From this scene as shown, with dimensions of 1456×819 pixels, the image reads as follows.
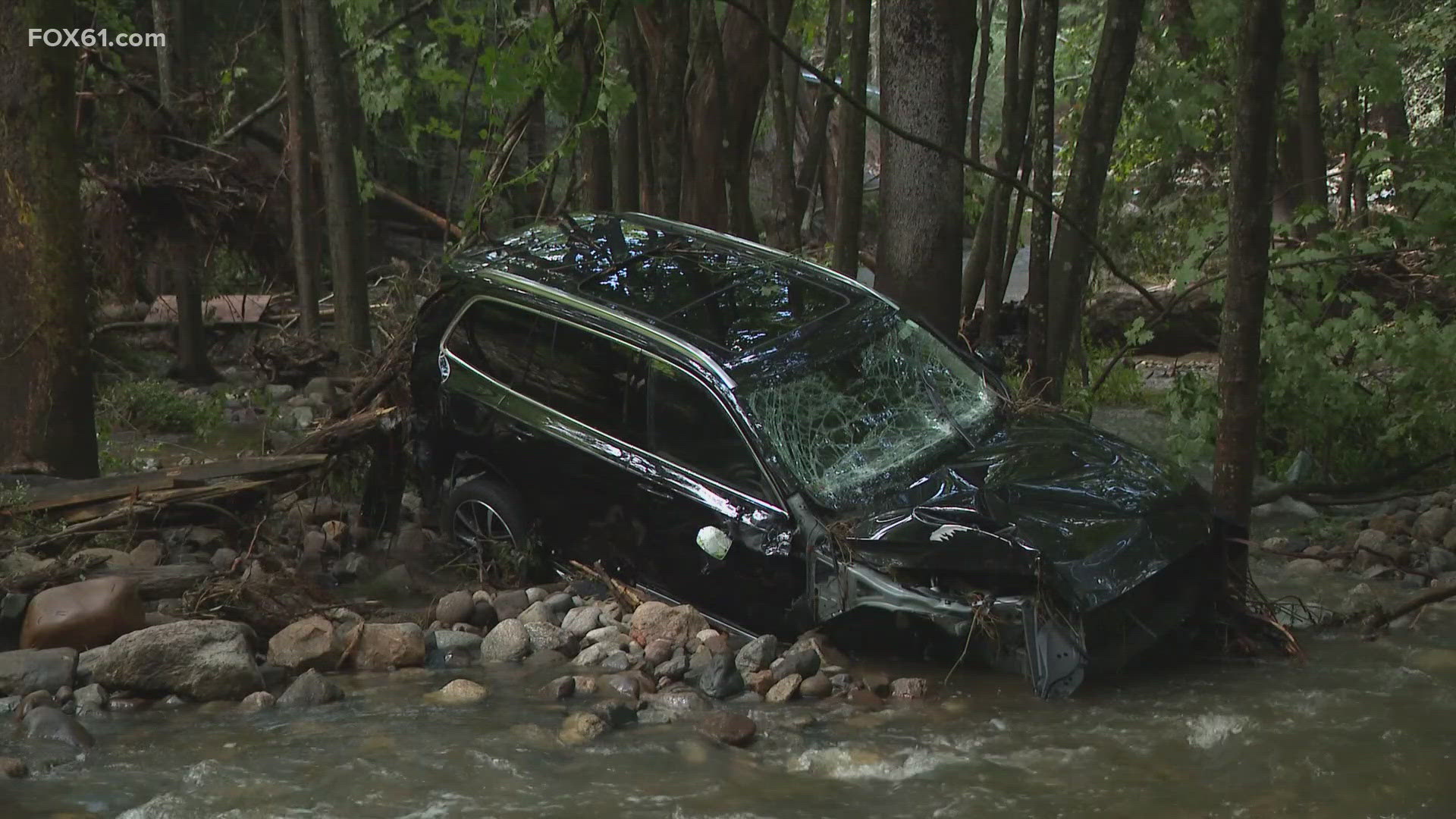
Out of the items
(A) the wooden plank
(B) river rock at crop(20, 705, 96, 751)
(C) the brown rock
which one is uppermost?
(A) the wooden plank

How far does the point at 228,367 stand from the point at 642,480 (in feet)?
39.4

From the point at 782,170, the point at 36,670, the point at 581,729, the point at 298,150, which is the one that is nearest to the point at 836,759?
the point at 581,729

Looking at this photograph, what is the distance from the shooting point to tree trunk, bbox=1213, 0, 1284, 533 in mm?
6195

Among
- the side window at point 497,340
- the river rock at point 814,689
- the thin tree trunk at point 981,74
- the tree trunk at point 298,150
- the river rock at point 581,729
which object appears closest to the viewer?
the river rock at point 581,729

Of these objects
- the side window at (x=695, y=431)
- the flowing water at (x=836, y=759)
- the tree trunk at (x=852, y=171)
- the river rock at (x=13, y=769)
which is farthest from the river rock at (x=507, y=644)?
the tree trunk at (x=852, y=171)

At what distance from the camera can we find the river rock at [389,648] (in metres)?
6.54

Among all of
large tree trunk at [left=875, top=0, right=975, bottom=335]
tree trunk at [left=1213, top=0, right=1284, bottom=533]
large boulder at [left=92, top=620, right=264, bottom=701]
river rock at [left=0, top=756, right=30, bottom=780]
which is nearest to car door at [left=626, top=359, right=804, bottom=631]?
large boulder at [left=92, top=620, right=264, bottom=701]

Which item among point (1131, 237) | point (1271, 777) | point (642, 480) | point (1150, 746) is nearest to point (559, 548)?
point (642, 480)

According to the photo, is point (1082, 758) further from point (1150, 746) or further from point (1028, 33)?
point (1028, 33)

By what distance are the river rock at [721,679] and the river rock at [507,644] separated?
998mm

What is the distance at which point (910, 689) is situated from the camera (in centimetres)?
598

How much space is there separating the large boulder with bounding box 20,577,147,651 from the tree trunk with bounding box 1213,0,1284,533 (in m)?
5.25

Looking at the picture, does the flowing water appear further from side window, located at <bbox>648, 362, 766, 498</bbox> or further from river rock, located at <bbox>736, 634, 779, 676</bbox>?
side window, located at <bbox>648, 362, 766, 498</bbox>

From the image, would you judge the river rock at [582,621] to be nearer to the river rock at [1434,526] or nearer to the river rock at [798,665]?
the river rock at [798,665]
